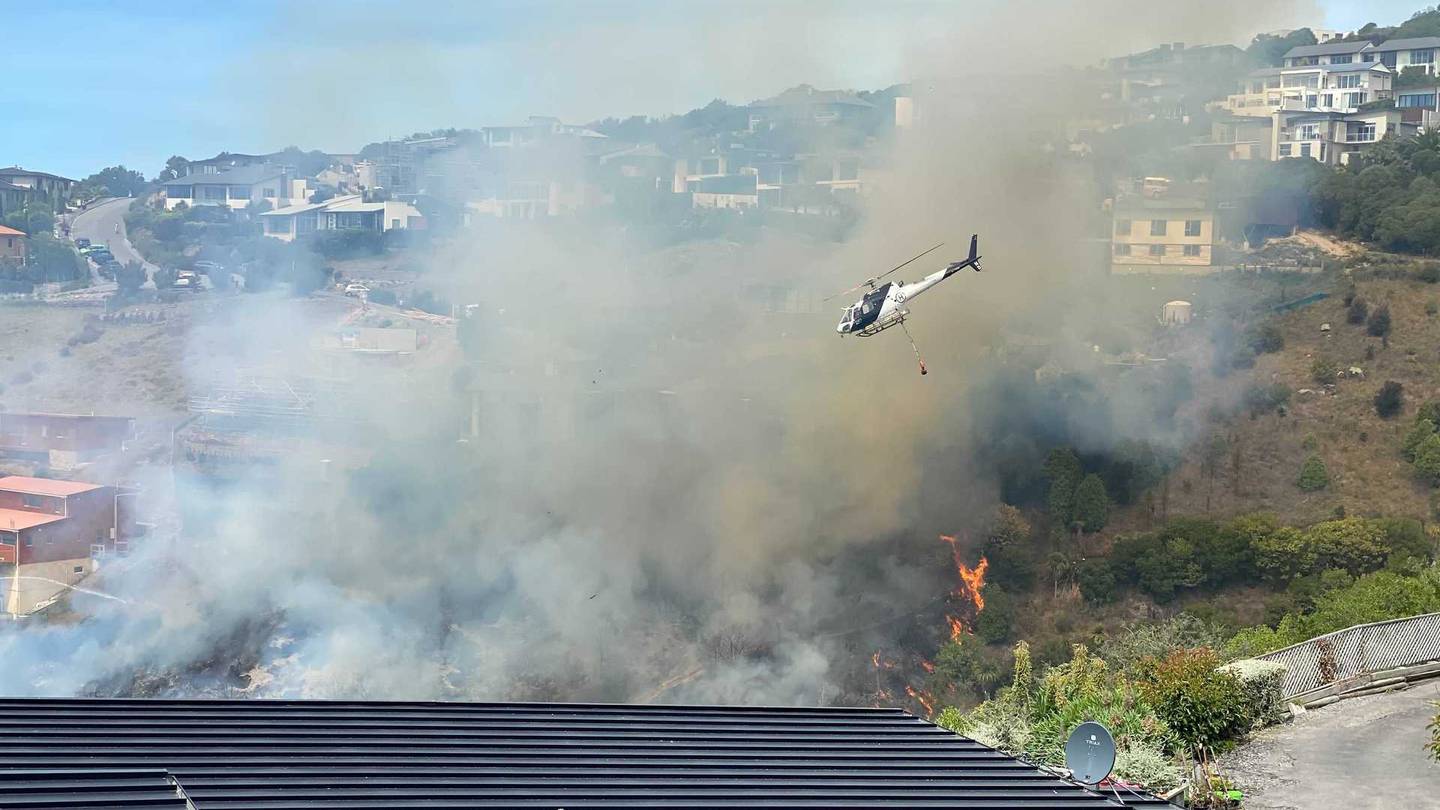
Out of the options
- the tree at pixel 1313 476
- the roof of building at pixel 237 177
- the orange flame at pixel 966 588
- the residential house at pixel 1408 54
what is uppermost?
the residential house at pixel 1408 54

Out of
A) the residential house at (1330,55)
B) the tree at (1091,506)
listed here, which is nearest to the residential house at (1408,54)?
the residential house at (1330,55)

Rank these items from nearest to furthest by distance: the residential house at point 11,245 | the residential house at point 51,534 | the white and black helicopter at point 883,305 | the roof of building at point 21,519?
1. the white and black helicopter at point 883,305
2. the residential house at point 51,534
3. the roof of building at point 21,519
4. the residential house at point 11,245

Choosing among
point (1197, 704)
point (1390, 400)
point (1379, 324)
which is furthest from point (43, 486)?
point (1379, 324)

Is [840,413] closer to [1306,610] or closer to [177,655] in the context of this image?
[1306,610]

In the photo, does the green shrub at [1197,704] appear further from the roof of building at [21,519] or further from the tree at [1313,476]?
the roof of building at [21,519]

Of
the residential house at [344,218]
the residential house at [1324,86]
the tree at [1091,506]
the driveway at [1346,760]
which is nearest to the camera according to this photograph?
the driveway at [1346,760]

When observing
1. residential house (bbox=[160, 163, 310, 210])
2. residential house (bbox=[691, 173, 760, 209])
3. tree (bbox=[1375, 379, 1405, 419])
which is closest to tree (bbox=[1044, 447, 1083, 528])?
tree (bbox=[1375, 379, 1405, 419])

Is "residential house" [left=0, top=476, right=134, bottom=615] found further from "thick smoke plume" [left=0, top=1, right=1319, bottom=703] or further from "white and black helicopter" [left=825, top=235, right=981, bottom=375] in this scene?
"white and black helicopter" [left=825, top=235, right=981, bottom=375]

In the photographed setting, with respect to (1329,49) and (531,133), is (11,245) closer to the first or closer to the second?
(531,133)
